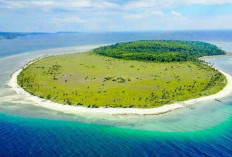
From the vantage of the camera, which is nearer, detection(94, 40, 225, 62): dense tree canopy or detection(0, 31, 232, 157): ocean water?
detection(0, 31, 232, 157): ocean water

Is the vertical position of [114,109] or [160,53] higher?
[160,53]

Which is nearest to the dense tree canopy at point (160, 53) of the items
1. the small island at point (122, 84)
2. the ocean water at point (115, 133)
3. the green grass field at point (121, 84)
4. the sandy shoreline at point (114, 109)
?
the small island at point (122, 84)

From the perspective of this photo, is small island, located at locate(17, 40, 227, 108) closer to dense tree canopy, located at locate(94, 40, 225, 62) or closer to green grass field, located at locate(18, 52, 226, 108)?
green grass field, located at locate(18, 52, 226, 108)

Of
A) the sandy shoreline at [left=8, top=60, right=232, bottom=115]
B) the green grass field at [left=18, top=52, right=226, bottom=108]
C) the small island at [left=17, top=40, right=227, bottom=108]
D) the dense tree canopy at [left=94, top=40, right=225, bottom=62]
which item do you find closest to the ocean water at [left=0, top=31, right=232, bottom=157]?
the sandy shoreline at [left=8, top=60, right=232, bottom=115]

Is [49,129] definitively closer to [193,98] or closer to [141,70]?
[193,98]

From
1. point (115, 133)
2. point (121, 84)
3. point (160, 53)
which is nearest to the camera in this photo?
point (115, 133)

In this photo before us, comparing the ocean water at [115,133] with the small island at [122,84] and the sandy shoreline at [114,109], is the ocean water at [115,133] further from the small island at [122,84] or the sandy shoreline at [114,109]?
the small island at [122,84]

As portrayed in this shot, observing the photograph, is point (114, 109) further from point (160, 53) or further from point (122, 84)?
Result: point (160, 53)

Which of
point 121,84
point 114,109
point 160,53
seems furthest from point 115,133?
point 160,53

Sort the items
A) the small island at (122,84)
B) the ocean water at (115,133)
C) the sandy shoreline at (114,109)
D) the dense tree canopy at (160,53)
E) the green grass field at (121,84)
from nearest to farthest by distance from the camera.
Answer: the ocean water at (115,133) < the sandy shoreline at (114,109) < the small island at (122,84) < the green grass field at (121,84) < the dense tree canopy at (160,53)
